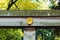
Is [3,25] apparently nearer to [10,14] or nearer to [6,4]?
[10,14]

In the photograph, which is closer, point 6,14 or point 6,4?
point 6,14

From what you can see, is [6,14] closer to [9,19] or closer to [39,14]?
[9,19]

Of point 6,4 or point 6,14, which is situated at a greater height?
point 6,14

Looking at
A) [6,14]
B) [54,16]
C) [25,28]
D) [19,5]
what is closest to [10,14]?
[6,14]

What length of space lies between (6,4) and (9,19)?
7.95 meters

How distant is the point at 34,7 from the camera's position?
12781 mm

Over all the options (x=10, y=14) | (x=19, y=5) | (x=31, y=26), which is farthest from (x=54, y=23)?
(x=19, y=5)

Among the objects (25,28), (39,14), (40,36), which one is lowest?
(40,36)

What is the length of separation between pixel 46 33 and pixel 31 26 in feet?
64.7

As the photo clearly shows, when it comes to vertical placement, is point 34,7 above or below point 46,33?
above

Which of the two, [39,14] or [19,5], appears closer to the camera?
[39,14]

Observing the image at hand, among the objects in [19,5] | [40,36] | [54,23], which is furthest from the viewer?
[40,36]

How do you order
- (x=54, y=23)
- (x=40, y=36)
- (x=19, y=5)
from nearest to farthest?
(x=54, y=23) → (x=19, y=5) → (x=40, y=36)

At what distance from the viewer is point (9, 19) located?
16.1 ft
